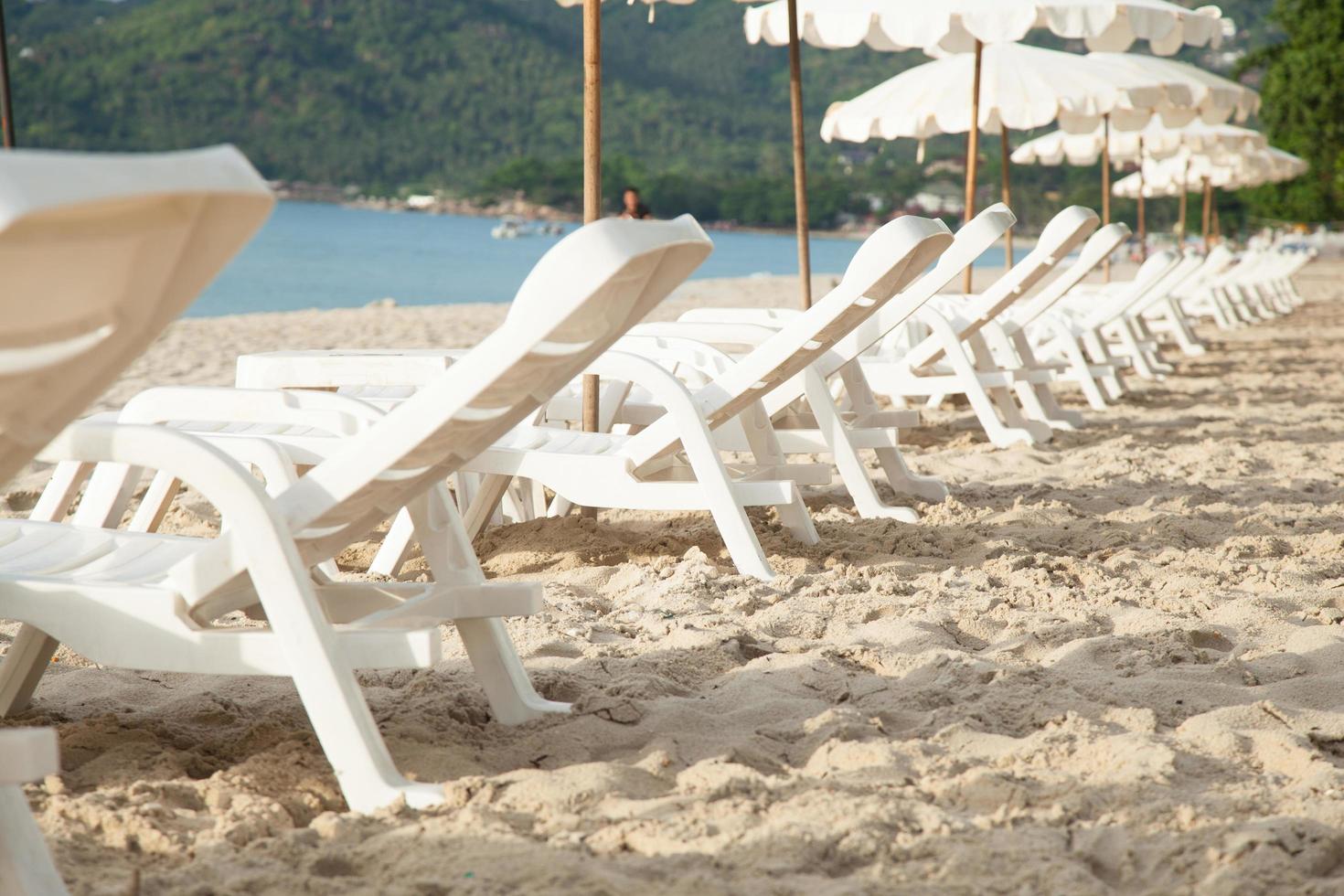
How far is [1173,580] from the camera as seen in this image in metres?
3.66

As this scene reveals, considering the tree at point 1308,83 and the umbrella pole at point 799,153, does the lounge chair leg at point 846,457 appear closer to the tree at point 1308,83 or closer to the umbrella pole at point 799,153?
the umbrella pole at point 799,153

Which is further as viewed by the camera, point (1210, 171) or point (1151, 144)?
point (1210, 171)

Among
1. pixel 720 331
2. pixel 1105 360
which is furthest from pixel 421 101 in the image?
pixel 720 331

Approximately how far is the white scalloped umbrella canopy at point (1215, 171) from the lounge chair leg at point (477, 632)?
17.8m

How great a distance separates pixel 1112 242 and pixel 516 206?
229ft

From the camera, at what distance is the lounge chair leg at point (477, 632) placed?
252 centimetres

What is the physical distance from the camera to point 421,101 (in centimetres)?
8112

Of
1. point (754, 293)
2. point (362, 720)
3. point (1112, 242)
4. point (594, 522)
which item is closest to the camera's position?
point (362, 720)

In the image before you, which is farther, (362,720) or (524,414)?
(524,414)

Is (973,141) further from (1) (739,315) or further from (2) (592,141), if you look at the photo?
(2) (592,141)

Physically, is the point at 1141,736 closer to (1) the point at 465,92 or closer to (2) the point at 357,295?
(2) the point at 357,295

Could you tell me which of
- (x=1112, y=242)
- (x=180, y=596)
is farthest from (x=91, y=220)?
(x=1112, y=242)

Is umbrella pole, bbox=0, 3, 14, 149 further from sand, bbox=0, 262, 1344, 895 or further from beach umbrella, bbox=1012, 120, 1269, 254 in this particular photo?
beach umbrella, bbox=1012, 120, 1269, 254

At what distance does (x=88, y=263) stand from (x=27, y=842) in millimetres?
816
